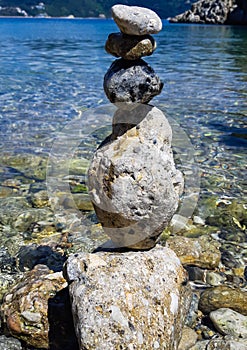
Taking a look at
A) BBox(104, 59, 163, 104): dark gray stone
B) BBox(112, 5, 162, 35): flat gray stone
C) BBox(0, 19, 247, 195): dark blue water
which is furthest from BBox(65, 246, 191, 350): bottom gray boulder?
BBox(0, 19, 247, 195): dark blue water

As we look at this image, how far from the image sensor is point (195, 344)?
4.08 m

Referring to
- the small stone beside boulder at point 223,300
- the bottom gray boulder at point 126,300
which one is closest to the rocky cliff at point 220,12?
the small stone beside boulder at point 223,300

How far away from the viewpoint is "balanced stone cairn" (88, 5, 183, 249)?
3.74 metres

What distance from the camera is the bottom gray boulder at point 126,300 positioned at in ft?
11.2

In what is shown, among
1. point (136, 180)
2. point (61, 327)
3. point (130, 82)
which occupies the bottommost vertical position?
point (61, 327)

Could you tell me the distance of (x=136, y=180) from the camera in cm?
374

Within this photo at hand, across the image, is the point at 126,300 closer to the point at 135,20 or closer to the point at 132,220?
the point at 132,220

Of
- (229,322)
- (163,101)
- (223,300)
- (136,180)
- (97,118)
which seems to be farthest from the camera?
(163,101)

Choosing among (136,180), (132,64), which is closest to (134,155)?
(136,180)

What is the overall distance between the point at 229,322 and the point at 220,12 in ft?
305

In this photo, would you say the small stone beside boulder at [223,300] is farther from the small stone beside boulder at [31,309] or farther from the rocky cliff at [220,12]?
the rocky cliff at [220,12]

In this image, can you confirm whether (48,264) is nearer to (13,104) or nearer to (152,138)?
(152,138)

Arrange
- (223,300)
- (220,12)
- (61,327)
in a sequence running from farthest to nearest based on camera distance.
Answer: (220,12), (223,300), (61,327)

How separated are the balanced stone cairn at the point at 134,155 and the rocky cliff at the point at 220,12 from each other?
281 ft
